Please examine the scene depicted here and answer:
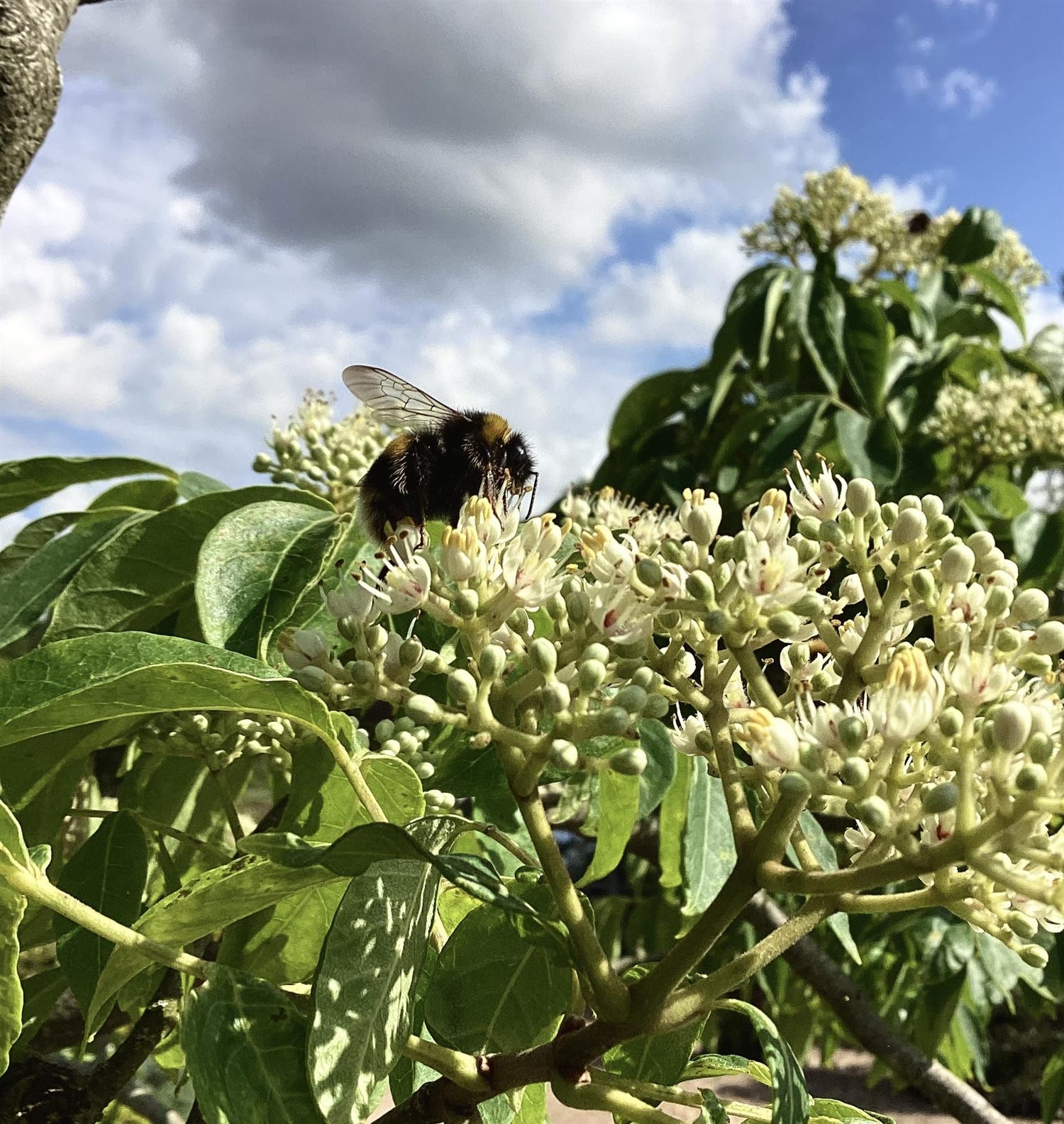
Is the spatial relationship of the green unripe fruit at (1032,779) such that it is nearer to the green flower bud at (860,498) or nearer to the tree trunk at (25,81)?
the green flower bud at (860,498)

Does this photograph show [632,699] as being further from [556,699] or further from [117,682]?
[117,682]

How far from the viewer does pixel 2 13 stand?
5.44ft

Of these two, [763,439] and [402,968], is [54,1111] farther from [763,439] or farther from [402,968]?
[763,439]

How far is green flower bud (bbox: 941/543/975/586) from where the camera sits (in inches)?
40.9

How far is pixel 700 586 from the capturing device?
3.28 ft

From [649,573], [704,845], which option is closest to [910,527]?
[649,573]

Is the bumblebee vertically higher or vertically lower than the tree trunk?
lower

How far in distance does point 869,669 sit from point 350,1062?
22.8 inches

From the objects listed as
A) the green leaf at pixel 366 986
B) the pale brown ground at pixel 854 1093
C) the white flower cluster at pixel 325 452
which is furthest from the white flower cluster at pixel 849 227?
the pale brown ground at pixel 854 1093

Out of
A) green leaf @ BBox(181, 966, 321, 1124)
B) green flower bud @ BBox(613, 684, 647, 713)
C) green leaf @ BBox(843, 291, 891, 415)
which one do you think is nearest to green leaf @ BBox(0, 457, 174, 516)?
green leaf @ BBox(181, 966, 321, 1124)

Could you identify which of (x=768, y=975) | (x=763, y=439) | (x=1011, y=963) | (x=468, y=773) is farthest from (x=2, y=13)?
(x=768, y=975)

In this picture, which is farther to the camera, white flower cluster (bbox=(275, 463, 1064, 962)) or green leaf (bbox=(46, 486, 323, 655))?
green leaf (bbox=(46, 486, 323, 655))

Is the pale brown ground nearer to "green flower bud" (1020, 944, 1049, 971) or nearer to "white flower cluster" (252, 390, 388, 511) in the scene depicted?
"white flower cluster" (252, 390, 388, 511)

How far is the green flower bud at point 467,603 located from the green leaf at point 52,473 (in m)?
1.01
